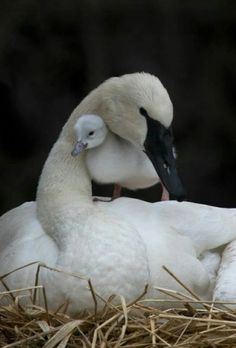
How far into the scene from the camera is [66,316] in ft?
12.1

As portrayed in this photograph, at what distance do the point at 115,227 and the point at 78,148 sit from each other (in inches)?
→ 10.3

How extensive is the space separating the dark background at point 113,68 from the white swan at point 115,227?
5.08ft

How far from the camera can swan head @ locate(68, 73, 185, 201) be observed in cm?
388

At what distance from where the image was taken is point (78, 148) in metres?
3.97

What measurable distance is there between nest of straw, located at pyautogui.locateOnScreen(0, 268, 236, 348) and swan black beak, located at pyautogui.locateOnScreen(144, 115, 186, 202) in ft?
1.09

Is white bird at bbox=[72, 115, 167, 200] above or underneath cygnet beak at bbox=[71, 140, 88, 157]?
underneath

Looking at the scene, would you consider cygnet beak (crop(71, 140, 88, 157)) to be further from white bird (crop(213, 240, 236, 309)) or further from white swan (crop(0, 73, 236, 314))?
white bird (crop(213, 240, 236, 309))

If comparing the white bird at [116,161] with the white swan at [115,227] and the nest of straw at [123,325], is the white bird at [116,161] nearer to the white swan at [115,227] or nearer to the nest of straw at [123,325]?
the white swan at [115,227]

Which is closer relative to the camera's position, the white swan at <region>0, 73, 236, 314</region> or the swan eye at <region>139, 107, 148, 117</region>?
the white swan at <region>0, 73, 236, 314</region>

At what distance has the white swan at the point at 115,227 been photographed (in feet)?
12.4

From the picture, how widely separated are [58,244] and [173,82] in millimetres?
2010

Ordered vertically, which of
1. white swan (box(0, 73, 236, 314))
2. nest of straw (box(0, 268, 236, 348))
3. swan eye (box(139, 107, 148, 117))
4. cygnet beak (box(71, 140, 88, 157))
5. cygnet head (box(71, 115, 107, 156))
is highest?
swan eye (box(139, 107, 148, 117))

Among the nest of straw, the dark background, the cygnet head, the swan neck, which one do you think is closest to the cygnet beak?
the cygnet head

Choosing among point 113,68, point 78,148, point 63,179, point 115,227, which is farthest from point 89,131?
point 113,68
